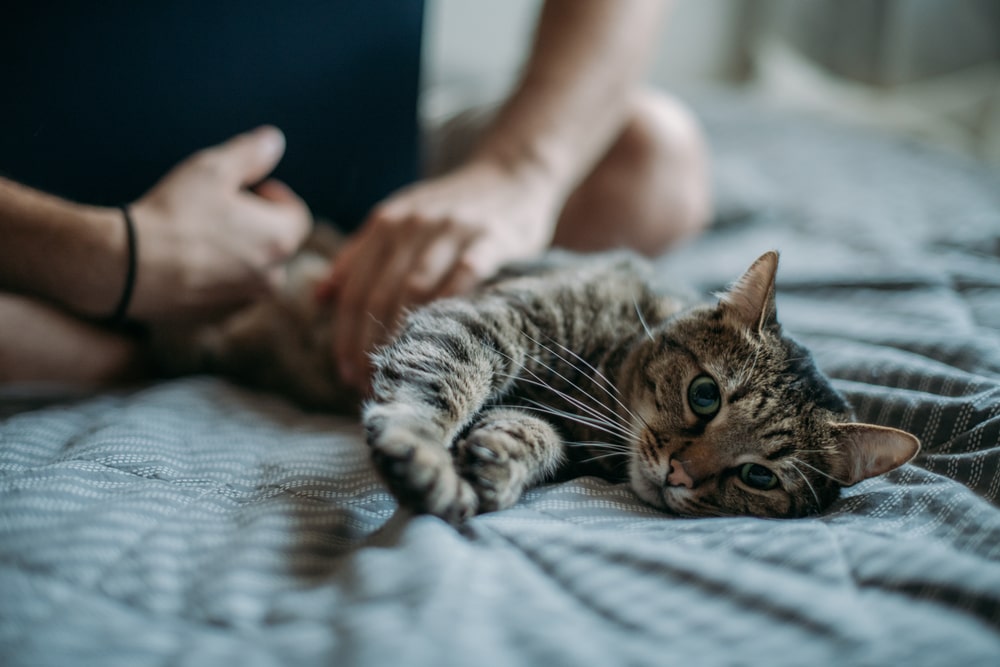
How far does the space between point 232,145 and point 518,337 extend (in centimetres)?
65

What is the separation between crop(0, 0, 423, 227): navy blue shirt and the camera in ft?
3.27

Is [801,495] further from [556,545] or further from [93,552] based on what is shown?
[93,552]

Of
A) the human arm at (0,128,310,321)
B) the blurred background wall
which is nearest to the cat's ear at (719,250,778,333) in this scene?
the human arm at (0,128,310,321)

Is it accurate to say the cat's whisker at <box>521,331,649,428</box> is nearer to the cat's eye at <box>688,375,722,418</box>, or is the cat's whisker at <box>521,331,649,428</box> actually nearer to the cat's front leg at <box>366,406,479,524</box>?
the cat's eye at <box>688,375,722,418</box>

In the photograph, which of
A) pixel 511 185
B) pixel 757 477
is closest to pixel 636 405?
pixel 757 477

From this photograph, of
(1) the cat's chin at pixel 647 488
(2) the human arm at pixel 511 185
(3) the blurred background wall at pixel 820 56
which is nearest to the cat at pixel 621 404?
(1) the cat's chin at pixel 647 488

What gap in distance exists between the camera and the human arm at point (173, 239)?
0.92m

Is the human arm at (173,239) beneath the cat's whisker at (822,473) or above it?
above

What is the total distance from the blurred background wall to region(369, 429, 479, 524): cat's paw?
167 centimetres

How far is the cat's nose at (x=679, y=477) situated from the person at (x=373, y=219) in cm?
41

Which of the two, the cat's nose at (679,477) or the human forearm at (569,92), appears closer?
the cat's nose at (679,477)

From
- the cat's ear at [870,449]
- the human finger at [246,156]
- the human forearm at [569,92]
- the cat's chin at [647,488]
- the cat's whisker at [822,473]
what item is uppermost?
the human forearm at [569,92]

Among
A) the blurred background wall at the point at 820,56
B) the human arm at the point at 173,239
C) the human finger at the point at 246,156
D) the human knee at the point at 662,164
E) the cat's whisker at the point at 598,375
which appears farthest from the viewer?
the blurred background wall at the point at 820,56

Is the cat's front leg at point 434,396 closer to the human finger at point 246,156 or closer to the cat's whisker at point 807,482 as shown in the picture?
the cat's whisker at point 807,482
